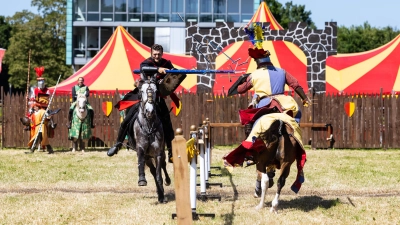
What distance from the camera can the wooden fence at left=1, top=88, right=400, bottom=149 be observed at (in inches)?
906

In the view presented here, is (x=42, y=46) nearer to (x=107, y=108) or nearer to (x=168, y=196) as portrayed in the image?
(x=107, y=108)

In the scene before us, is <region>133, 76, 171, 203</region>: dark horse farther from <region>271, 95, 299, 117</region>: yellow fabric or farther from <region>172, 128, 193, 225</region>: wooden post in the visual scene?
<region>172, 128, 193, 225</region>: wooden post

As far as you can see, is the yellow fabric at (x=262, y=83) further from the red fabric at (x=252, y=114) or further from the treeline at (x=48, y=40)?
the treeline at (x=48, y=40)

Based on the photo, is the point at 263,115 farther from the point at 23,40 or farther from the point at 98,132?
the point at 23,40

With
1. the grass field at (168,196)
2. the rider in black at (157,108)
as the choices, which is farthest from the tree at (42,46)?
the rider in black at (157,108)

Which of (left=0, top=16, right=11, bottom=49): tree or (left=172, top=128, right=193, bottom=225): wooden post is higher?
(left=0, top=16, right=11, bottom=49): tree

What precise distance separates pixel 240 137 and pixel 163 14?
28889mm

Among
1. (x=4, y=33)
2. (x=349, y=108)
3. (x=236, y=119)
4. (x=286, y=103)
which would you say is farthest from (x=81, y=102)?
(x=4, y=33)

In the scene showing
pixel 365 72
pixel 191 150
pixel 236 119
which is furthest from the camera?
pixel 365 72

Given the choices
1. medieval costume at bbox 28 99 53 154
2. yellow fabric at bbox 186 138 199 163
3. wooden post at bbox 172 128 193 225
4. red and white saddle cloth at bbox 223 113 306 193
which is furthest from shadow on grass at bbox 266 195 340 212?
medieval costume at bbox 28 99 53 154

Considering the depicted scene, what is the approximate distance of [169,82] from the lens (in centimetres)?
1080

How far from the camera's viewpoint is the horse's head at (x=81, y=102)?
2095 centimetres

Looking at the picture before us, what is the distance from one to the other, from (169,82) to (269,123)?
197 cm

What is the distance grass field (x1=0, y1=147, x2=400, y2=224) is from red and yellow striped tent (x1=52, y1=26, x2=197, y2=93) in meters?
8.92
